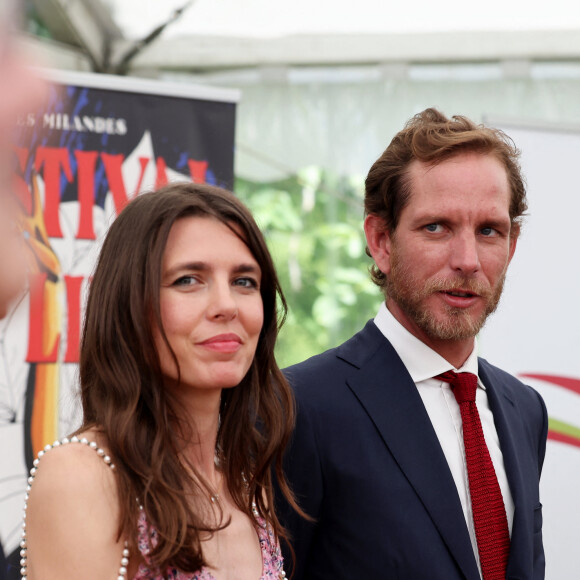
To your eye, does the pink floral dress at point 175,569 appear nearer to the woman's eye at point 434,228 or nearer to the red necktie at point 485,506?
the red necktie at point 485,506

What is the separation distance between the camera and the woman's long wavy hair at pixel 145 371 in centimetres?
120

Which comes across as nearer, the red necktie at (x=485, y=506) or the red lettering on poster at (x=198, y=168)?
the red necktie at (x=485, y=506)

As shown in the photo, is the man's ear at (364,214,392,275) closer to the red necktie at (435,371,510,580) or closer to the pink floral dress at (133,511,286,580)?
the red necktie at (435,371,510,580)

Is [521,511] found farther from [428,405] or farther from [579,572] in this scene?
[579,572]

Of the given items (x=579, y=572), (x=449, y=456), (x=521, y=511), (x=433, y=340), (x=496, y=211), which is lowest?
(x=579, y=572)

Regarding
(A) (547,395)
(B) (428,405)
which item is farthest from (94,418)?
(A) (547,395)

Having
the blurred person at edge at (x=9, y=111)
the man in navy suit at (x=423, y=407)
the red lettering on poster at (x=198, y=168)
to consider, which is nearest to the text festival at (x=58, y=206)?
the red lettering on poster at (x=198, y=168)

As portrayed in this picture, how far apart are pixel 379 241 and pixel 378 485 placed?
63 cm

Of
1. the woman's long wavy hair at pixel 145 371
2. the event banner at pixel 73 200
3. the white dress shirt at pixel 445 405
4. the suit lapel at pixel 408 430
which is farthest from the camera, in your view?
the event banner at pixel 73 200

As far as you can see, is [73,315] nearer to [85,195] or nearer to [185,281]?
[85,195]

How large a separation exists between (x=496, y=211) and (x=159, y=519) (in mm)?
1065

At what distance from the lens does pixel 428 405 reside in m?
1.79

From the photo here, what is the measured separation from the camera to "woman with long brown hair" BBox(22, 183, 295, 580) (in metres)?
1.12

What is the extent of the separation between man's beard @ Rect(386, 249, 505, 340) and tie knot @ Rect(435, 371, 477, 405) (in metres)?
0.09
